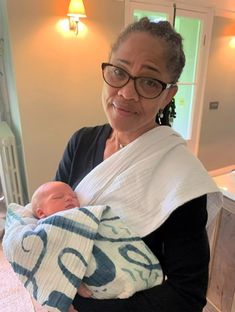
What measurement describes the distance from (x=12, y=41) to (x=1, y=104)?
79cm

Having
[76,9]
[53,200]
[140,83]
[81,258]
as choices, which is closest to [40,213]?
[53,200]

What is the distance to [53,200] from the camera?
2.69 ft

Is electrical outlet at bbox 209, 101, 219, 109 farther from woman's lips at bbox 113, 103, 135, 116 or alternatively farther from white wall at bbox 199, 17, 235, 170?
woman's lips at bbox 113, 103, 135, 116

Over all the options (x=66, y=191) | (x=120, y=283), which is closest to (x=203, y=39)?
(x=66, y=191)

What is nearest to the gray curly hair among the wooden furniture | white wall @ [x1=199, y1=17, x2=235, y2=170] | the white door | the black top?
the black top

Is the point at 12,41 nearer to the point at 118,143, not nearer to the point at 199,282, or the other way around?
the point at 118,143

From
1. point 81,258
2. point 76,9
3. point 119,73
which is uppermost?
point 76,9

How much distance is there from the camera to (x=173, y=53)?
2.24 feet

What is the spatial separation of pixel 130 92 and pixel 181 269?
0.47 metres

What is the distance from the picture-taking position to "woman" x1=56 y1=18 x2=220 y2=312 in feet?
2.02

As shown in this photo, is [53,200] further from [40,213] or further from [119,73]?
[119,73]

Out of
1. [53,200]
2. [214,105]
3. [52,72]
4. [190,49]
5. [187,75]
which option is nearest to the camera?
[53,200]

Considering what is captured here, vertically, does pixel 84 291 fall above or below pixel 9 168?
above

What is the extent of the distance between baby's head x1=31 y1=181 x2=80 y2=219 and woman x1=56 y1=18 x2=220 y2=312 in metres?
0.05
